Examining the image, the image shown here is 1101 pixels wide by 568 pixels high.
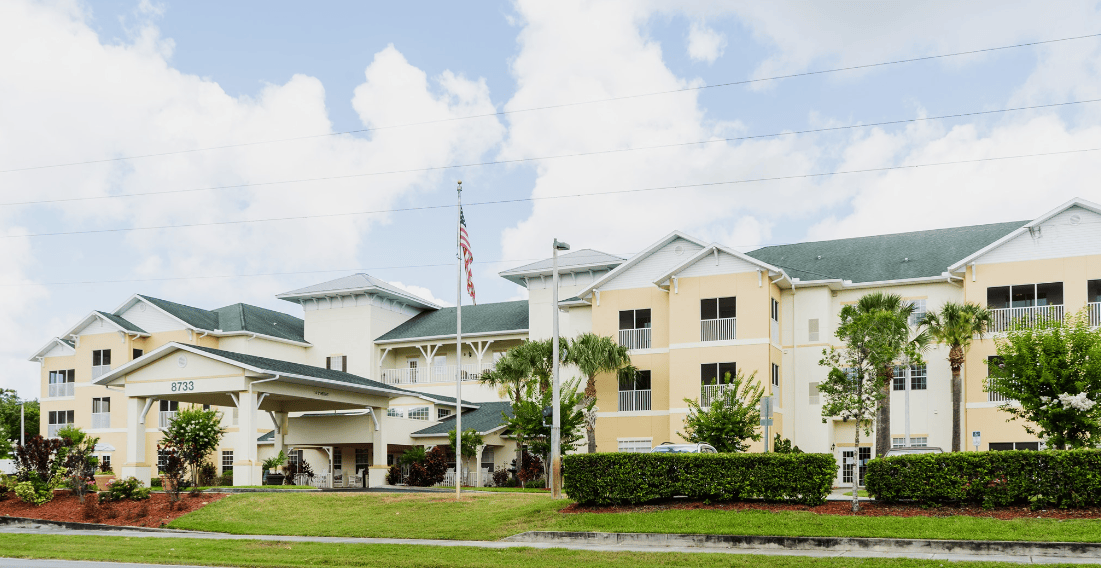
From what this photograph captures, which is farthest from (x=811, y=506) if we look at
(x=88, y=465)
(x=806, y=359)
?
(x=88, y=465)

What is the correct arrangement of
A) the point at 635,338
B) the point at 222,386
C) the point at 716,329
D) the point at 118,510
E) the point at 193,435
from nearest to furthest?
the point at 118,510
the point at 193,435
the point at 222,386
the point at 716,329
the point at 635,338

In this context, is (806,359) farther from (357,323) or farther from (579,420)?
(357,323)

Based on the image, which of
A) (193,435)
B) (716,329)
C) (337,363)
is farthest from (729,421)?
(337,363)

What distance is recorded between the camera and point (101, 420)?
56812 mm

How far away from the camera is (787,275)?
40.9 metres

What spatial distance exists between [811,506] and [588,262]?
96.7 feet

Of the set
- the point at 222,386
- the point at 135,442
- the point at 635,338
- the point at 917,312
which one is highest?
the point at 917,312

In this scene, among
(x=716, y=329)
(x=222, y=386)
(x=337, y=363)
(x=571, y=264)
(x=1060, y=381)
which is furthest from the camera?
(x=337, y=363)

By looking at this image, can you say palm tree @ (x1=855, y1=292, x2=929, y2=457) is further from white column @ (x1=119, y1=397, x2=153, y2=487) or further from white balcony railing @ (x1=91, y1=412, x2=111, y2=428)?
white balcony railing @ (x1=91, y1=412, x2=111, y2=428)

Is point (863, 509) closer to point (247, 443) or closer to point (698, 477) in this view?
point (698, 477)

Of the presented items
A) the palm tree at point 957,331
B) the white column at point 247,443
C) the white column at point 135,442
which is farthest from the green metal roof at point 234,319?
the palm tree at point 957,331

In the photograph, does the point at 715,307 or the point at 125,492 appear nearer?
the point at 125,492

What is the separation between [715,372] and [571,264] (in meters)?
13.8

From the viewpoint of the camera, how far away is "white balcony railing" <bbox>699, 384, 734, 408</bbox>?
38.6 m
